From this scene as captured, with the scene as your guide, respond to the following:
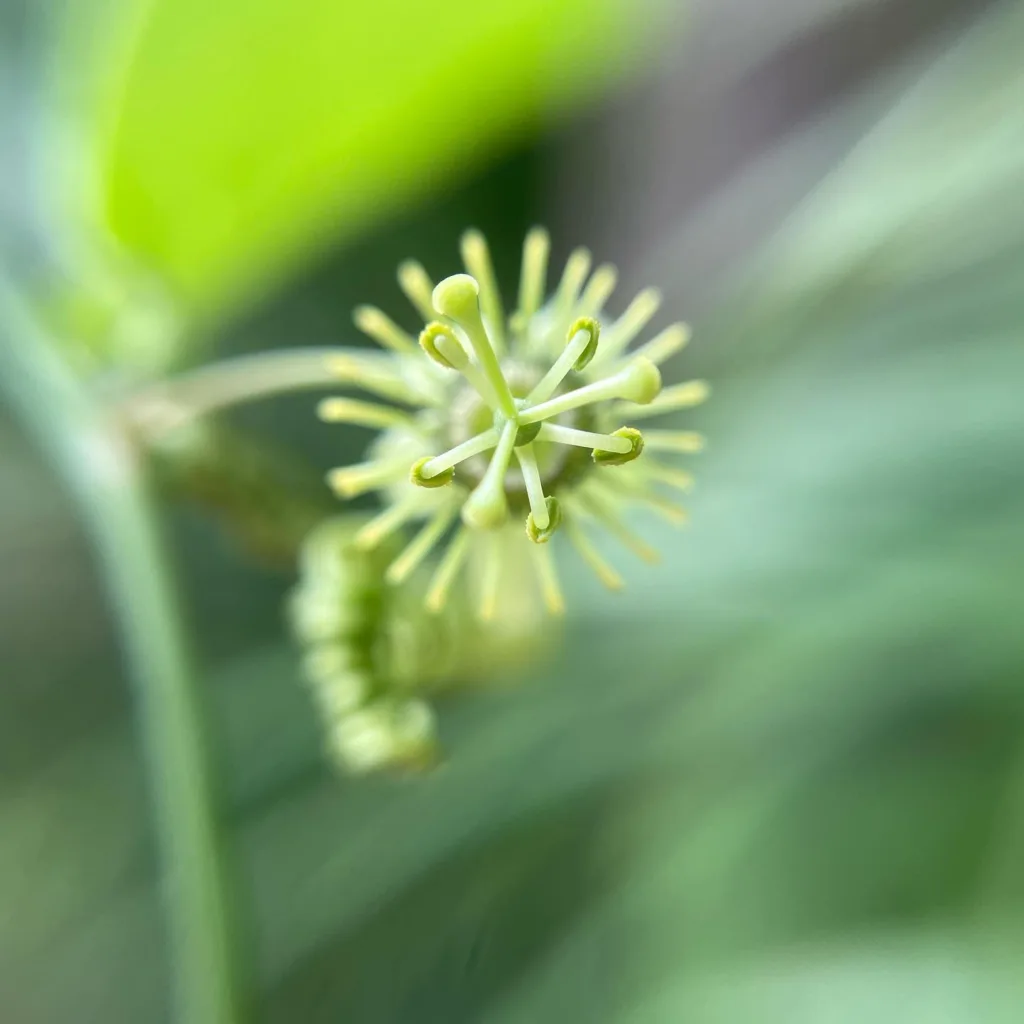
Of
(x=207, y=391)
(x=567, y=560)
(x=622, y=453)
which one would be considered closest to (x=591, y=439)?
(x=622, y=453)

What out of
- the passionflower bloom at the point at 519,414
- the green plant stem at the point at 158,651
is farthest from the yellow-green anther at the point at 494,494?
the green plant stem at the point at 158,651

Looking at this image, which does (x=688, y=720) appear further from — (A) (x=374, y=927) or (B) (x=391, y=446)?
(B) (x=391, y=446)

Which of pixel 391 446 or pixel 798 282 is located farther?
pixel 798 282

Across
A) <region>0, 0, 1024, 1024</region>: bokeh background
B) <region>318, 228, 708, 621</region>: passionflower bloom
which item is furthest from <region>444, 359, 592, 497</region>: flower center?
<region>0, 0, 1024, 1024</region>: bokeh background

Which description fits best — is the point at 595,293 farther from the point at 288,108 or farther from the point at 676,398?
the point at 288,108

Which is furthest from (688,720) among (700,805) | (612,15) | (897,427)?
(612,15)

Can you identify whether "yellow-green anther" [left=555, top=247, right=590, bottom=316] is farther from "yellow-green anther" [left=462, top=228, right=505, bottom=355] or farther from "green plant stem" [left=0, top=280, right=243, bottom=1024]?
"green plant stem" [left=0, top=280, right=243, bottom=1024]

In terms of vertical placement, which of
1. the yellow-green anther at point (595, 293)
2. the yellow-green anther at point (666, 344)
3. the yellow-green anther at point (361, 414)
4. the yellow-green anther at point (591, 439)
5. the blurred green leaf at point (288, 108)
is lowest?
the yellow-green anther at point (591, 439)

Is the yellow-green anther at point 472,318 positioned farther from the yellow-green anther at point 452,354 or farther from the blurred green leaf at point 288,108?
the blurred green leaf at point 288,108
